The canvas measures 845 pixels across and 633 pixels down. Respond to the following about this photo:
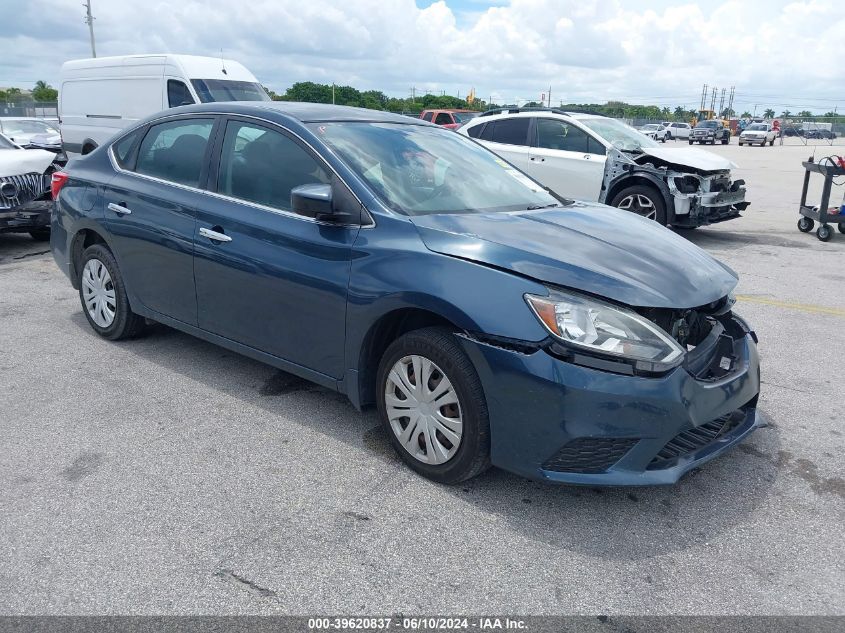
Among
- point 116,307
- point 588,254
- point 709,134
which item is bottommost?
point 116,307

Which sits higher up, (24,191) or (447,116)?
(447,116)

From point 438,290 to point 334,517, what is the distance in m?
1.06

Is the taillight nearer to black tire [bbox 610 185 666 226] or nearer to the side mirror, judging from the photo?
the side mirror

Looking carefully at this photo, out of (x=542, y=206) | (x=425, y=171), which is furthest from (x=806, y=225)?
(x=425, y=171)

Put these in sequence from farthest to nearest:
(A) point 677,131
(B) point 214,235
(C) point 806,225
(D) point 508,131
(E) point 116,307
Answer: (A) point 677,131
(D) point 508,131
(C) point 806,225
(E) point 116,307
(B) point 214,235

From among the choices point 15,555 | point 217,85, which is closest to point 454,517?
point 15,555

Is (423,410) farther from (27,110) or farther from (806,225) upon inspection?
(27,110)

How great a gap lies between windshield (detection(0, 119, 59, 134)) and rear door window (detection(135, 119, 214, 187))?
50.4 ft

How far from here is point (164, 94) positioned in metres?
12.9

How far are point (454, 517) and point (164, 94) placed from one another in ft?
39.3

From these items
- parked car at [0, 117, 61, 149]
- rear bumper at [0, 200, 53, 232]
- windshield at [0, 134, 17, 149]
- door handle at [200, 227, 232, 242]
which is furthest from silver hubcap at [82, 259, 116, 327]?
parked car at [0, 117, 61, 149]

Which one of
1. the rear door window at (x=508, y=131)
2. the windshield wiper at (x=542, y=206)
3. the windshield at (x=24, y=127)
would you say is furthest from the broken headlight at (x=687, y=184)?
the windshield at (x=24, y=127)

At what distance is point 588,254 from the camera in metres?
3.22

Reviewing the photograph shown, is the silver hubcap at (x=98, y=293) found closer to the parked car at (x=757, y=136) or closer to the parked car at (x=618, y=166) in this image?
the parked car at (x=618, y=166)
